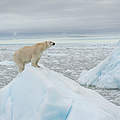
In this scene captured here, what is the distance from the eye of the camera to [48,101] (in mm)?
3893

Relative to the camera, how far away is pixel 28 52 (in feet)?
17.7

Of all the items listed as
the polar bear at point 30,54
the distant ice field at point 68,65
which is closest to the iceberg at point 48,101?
the polar bear at point 30,54

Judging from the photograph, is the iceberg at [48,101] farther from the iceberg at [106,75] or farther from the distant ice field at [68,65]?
the iceberg at [106,75]

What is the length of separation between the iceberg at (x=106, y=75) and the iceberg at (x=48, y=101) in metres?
3.95

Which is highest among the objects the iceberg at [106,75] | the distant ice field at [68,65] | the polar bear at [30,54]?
the polar bear at [30,54]

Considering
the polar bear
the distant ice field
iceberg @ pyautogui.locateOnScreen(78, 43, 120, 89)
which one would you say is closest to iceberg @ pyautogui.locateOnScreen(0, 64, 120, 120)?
the polar bear

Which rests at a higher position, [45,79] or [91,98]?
[45,79]

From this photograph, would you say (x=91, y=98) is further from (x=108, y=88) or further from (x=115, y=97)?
(x=108, y=88)

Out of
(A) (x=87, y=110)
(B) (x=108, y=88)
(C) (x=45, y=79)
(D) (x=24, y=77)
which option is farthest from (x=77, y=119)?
(B) (x=108, y=88)

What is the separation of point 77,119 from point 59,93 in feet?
1.88

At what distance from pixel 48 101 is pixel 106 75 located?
506 cm

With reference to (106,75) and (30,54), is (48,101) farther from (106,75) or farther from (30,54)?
(106,75)

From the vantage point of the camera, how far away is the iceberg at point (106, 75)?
8359 millimetres

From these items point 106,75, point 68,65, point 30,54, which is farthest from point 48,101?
point 68,65
